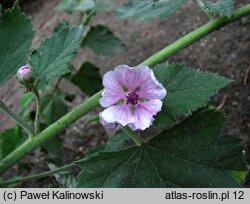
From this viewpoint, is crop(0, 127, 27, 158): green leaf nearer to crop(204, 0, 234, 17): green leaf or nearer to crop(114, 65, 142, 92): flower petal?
crop(114, 65, 142, 92): flower petal

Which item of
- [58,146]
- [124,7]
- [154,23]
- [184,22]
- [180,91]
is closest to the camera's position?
[180,91]

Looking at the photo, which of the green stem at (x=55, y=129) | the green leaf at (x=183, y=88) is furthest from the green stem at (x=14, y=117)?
the green leaf at (x=183, y=88)

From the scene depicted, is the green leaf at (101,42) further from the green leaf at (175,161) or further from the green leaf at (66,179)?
the green leaf at (175,161)

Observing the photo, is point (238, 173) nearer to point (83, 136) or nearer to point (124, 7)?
point (124, 7)

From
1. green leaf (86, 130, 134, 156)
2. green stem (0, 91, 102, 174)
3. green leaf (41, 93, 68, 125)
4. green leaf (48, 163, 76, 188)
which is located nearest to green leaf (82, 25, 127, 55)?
green leaf (41, 93, 68, 125)

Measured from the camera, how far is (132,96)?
0.86 metres

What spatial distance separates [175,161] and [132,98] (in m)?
0.14

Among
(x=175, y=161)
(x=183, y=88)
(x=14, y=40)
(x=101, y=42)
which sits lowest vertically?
(x=175, y=161)

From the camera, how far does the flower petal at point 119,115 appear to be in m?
0.80

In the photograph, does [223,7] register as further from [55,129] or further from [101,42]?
[101,42]

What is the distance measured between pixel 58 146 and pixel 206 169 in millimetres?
733

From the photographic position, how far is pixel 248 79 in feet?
5.45

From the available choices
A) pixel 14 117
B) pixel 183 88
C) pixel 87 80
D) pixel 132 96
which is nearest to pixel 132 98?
pixel 132 96

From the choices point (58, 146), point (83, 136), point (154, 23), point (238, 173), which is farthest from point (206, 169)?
point (154, 23)
